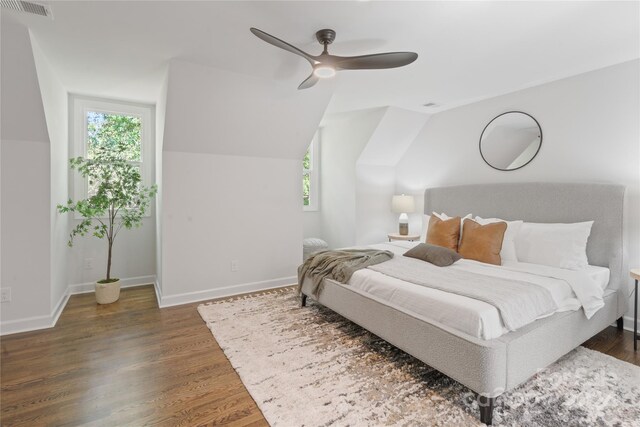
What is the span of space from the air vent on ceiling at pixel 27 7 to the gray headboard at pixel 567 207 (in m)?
4.43

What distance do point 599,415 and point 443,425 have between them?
3.01 feet

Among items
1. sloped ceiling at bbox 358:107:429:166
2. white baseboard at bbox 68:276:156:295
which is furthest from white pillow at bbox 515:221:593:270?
white baseboard at bbox 68:276:156:295

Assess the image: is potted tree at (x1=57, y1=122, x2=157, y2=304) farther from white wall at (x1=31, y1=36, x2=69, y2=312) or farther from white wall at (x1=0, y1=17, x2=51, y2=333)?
white wall at (x1=0, y1=17, x2=51, y2=333)

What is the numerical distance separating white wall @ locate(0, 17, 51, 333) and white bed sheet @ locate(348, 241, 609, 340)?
2963mm

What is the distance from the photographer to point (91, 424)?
171 centimetres

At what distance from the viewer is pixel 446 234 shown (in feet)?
11.2

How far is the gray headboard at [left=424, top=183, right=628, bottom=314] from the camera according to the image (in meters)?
2.80

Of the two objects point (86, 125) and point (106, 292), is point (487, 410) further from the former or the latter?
point (86, 125)

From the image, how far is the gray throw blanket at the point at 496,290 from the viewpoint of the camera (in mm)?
1906

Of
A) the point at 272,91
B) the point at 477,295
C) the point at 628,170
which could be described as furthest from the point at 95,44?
the point at 628,170

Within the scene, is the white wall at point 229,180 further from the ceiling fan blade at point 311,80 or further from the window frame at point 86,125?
the window frame at point 86,125

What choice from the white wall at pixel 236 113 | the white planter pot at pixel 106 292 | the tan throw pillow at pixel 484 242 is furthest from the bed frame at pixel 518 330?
the white planter pot at pixel 106 292

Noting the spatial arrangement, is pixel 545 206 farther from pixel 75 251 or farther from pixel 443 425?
pixel 75 251

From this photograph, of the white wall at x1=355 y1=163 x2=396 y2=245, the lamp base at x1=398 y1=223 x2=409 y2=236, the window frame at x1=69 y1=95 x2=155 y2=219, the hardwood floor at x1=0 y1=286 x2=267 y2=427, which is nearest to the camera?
the hardwood floor at x1=0 y1=286 x2=267 y2=427
